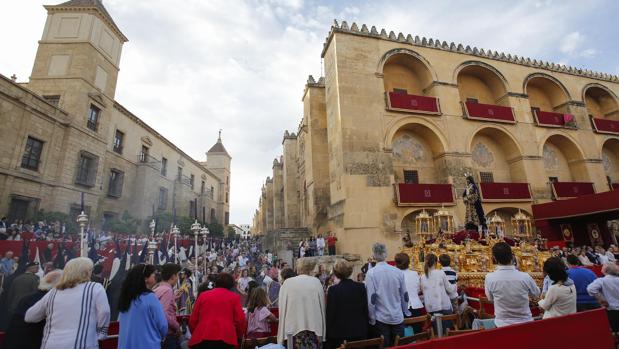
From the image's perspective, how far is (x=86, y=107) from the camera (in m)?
18.1

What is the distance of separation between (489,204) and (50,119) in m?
25.4

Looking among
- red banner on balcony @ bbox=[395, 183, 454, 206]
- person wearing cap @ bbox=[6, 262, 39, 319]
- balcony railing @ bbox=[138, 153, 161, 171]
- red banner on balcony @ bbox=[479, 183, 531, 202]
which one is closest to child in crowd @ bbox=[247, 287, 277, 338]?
person wearing cap @ bbox=[6, 262, 39, 319]

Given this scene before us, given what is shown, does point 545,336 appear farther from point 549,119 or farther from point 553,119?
point 553,119

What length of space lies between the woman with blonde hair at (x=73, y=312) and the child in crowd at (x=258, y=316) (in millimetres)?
1648

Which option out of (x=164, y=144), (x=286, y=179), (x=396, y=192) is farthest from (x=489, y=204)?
(x=164, y=144)

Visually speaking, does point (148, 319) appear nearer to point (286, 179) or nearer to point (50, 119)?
point (50, 119)

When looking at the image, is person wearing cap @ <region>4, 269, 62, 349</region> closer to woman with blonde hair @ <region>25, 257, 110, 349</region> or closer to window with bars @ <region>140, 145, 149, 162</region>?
woman with blonde hair @ <region>25, 257, 110, 349</region>

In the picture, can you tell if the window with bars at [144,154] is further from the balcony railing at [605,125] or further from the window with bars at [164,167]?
the balcony railing at [605,125]

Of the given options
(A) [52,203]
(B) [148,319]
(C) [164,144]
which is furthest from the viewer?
(C) [164,144]

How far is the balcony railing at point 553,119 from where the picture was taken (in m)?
18.8

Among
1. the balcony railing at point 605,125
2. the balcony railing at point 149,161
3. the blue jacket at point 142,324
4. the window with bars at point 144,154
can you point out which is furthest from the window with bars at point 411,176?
the window with bars at point 144,154

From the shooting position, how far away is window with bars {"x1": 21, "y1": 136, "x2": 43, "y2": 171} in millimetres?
14906

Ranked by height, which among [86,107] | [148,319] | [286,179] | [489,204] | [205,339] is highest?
[86,107]

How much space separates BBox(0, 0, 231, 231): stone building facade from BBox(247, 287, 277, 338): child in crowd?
8.39 meters
